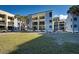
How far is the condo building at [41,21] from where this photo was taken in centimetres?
620

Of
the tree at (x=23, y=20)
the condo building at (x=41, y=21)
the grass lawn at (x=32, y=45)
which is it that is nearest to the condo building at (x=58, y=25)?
the condo building at (x=41, y=21)

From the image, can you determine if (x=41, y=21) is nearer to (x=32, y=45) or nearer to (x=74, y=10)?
(x=32, y=45)

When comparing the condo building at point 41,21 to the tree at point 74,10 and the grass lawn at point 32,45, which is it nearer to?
the grass lawn at point 32,45

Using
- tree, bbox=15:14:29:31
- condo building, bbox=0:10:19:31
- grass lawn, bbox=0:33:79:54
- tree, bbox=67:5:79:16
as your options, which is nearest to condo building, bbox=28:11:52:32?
tree, bbox=15:14:29:31

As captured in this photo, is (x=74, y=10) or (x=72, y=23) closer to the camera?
(x=74, y=10)

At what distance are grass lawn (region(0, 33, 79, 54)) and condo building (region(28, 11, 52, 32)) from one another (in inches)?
8.2

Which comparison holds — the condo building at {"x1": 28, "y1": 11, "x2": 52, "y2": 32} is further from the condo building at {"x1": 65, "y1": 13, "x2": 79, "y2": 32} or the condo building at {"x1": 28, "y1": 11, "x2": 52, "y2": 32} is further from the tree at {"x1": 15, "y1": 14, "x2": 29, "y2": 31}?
the condo building at {"x1": 65, "y1": 13, "x2": 79, "y2": 32}

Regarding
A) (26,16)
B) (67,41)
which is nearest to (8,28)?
(26,16)

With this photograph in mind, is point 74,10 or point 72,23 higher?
point 74,10

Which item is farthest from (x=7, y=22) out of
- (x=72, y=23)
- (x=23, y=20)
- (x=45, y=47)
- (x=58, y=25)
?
(x=72, y=23)

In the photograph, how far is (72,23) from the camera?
6.30 metres

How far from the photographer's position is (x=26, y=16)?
6.23 meters

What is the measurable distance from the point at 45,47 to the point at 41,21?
0.74m
